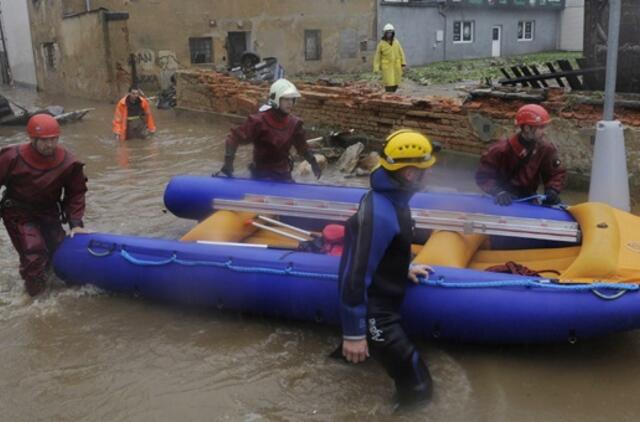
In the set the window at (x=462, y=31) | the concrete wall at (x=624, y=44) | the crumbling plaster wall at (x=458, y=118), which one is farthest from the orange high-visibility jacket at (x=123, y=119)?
the window at (x=462, y=31)

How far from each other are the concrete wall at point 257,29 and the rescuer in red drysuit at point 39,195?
15.9 metres

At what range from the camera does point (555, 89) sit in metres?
8.01

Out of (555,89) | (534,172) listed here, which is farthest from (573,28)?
(534,172)

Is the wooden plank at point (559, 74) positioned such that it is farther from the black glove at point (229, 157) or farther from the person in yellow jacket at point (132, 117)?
the person in yellow jacket at point (132, 117)

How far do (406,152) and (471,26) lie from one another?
2681cm

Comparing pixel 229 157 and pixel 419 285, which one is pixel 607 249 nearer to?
pixel 419 285

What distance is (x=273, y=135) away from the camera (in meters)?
6.14

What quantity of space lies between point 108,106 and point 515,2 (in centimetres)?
1839

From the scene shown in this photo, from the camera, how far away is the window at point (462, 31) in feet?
91.7

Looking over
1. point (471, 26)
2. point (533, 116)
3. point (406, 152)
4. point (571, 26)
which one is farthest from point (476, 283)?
point (571, 26)

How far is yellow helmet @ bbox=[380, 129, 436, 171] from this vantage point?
3.31 m

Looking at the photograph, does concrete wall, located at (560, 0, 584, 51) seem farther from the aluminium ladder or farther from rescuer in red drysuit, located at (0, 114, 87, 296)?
rescuer in red drysuit, located at (0, 114, 87, 296)

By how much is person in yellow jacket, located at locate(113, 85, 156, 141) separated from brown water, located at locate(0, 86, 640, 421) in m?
7.17

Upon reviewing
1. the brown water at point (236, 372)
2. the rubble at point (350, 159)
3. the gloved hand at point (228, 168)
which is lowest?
the brown water at point (236, 372)
